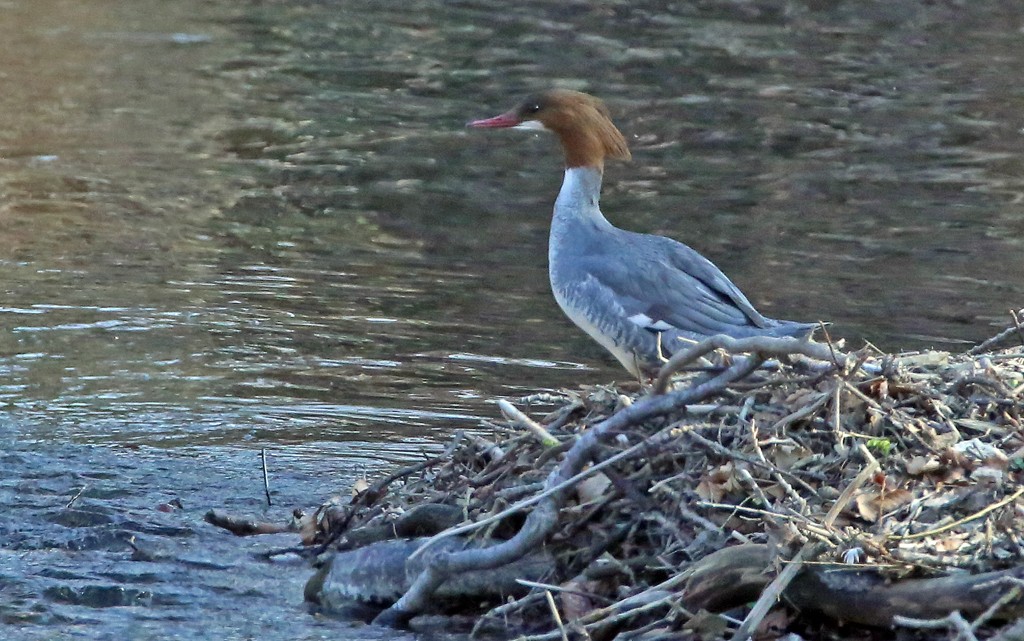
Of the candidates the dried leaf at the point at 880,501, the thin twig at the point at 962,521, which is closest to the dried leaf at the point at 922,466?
the dried leaf at the point at 880,501

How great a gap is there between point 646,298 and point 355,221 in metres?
4.55

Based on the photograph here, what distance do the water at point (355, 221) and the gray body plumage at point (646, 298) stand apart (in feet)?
2.81

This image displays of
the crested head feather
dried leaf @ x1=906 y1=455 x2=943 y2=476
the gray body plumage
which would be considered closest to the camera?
dried leaf @ x1=906 y1=455 x2=943 y2=476

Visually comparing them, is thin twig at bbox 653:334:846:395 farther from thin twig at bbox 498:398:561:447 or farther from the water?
the water

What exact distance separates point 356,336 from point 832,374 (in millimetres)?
4290

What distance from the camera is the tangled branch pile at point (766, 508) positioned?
4.48 m

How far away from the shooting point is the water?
660cm

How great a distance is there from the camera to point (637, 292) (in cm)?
692

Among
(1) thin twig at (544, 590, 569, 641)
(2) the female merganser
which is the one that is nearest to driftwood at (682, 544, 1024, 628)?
(1) thin twig at (544, 590, 569, 641)

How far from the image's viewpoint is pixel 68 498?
6312 millimetres

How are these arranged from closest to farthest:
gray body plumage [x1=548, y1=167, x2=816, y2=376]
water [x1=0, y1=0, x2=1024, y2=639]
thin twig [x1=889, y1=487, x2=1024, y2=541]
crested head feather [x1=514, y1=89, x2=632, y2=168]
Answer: thin twig [x1=889, y1=487, x2=1024, y2=541]
water [x1=0, y1=0, x2=1024, y2=639]
gray body plumage [x1=548, y1=167, x2=816, y2=376]
crested head feather [x1=514, y1=89, x2=632, y2=168]

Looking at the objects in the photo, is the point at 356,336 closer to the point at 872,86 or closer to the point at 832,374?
the point at 832,374

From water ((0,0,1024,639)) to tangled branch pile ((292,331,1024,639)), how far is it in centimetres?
77

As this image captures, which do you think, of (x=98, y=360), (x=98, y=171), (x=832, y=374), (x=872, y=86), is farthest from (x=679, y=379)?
(x=872, y=86)
